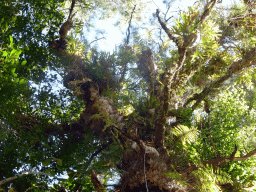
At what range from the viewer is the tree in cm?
271

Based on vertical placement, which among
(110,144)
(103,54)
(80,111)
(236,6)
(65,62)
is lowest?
(110,144)

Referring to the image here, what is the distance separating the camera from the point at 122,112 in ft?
14.0

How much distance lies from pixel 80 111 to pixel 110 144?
1220 millimetres

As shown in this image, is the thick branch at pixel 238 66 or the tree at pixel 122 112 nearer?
the tree at pixel 122 112

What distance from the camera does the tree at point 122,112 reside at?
2.71m

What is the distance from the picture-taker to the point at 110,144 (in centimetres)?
361

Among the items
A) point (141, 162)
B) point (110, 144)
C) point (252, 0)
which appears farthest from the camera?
point (252, 0)

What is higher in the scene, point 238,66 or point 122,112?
point 238,66

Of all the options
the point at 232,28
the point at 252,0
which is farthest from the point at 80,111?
the point at 252,0

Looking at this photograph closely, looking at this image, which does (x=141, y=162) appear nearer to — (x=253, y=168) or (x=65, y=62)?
(x=253, y=168)

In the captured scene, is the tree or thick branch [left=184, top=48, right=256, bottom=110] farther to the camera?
thick branch [left=184, top=48, right=256, bottom=110]

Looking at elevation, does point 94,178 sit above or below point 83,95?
below

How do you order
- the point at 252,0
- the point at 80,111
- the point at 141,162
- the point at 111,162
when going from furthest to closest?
the point at 80,111, the point at 252,0, the point at 111,162, the point at 141,162

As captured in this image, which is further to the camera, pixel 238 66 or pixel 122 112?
pixel 122 112
